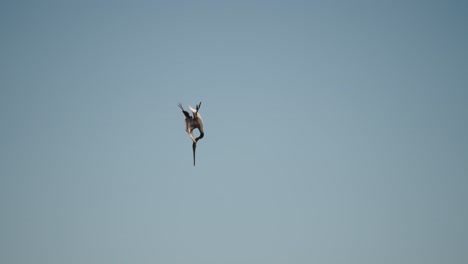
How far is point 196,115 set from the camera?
47375 mm

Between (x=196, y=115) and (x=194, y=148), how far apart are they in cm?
260

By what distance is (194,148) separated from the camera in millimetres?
47719
